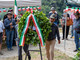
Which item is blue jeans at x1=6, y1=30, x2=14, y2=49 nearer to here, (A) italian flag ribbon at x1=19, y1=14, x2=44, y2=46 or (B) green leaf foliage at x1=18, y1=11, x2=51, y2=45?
(B) green leaf foliage at x1=18, y1=11, x2=51, y2=45

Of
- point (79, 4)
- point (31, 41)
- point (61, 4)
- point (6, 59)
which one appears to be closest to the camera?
point (31, 41)

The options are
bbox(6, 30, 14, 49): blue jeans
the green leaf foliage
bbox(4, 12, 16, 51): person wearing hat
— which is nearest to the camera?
the green leaf foliage

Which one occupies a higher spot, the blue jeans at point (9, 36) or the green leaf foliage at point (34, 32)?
the green leaf foliage at point (34, 32)

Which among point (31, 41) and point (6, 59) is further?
point (6, 59)

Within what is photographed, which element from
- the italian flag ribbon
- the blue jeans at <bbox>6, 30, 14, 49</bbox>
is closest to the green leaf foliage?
the italian flag ribbon

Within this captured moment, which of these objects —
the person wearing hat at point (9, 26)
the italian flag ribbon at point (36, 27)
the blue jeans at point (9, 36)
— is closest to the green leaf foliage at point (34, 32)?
the italian flag ribbon at point (36, 27)

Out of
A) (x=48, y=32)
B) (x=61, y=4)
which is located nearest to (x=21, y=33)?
(x=48, y=32)

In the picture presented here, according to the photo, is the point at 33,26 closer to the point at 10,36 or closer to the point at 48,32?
the point at 48,32

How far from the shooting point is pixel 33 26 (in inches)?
228

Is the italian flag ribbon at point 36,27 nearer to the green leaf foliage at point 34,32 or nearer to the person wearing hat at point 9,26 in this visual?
the green leaf foliage at point 34,32

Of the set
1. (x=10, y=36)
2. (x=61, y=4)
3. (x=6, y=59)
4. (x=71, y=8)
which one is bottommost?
(x=6, y=59)

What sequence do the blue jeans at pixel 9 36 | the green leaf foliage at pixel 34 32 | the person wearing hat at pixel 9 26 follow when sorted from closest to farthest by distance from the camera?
the green leaf foliage at pixel 34 32, the person wearing hat at pixel 9 26, the blue jeans at pixel 9 36

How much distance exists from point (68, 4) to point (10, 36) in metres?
3.45

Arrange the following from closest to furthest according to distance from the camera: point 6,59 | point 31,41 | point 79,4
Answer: point 31,41
point 6,59
point 79,4
